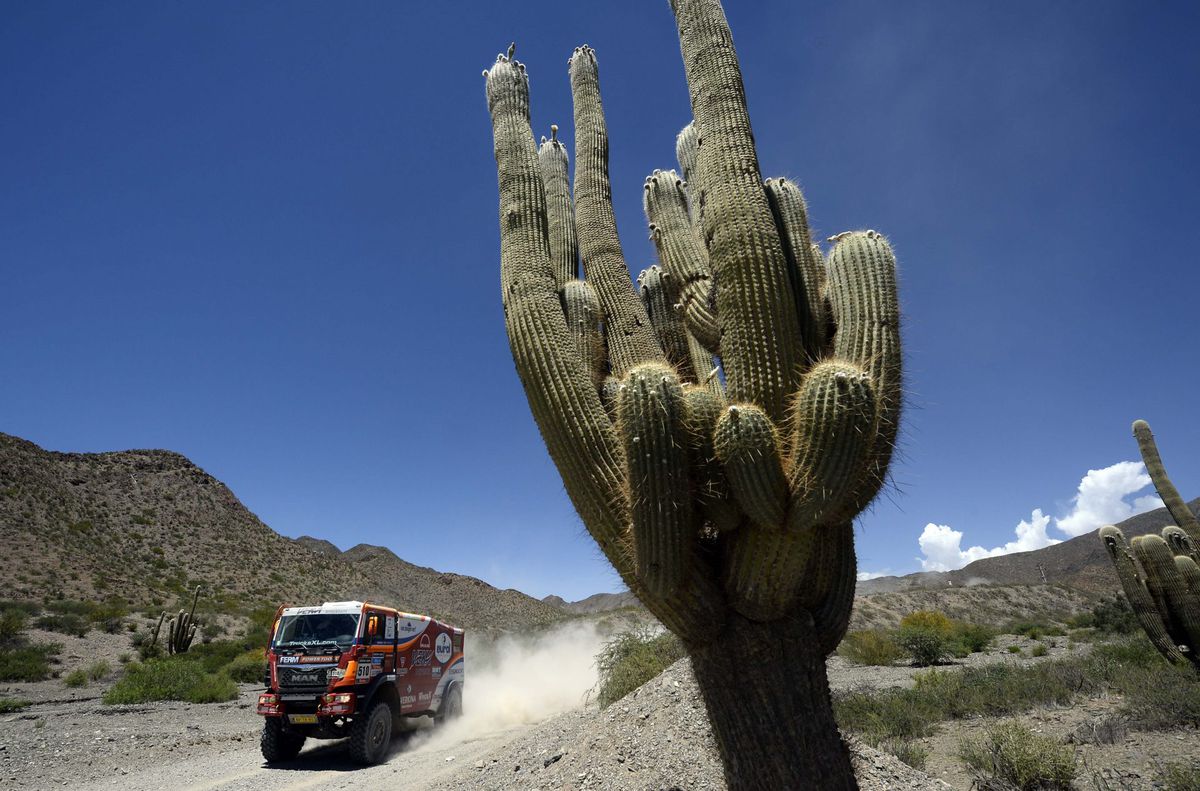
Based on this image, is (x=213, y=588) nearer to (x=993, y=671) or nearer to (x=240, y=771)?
(x=240, y=771)

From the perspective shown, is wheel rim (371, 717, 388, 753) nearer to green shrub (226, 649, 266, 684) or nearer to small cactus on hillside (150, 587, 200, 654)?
green shrub (226, 649, 266, 684)

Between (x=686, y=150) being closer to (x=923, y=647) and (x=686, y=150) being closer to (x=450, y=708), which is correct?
(x=450, y=708)

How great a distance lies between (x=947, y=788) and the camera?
20.0 ft

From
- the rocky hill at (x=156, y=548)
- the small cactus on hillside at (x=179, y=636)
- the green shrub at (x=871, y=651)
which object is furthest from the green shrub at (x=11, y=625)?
the green shrub at (x=871, y=651)

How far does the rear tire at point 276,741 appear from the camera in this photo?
1011 centimetres

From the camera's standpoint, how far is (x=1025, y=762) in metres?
6.14

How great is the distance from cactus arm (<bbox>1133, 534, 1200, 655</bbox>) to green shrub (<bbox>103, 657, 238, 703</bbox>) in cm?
2070

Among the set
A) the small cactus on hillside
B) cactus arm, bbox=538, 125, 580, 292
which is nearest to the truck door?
cactus arm, bbox=538, 125, 580, 292

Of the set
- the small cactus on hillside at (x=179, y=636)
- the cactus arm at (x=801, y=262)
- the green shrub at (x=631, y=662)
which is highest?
the cactus arm at (x=801, y=262)

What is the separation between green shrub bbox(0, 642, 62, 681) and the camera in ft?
59.0

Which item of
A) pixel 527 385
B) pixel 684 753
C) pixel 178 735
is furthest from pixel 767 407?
pixel 178 735

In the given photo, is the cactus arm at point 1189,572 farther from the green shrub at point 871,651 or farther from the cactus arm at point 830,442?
the cactus arm at point 830,442

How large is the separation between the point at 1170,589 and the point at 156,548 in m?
43.0

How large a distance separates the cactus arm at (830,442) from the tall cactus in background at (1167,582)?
1226 centimetres
